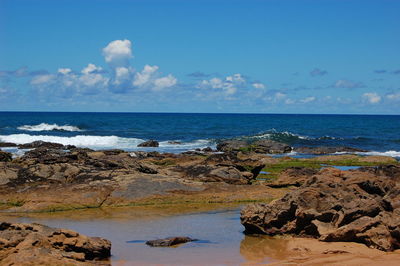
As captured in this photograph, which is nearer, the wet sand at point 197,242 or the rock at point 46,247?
the rock at point 46,247

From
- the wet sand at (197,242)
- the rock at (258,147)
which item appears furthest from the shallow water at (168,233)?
the rock at (258,147)

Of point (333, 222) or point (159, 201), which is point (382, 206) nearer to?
point (333, 222)

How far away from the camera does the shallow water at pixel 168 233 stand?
44.6ft

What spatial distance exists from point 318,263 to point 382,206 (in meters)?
3.92

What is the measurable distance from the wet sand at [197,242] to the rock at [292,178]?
17.2ft

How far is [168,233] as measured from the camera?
1650 centimetres

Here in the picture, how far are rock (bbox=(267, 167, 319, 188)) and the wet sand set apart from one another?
5.23 metres

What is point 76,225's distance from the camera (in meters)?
17.6

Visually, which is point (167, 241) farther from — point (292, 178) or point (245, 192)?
point (292, 178)

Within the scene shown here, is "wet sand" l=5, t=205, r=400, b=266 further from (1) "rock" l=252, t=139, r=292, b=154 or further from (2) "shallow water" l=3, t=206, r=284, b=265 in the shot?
(1) "rock" l=252, t=139, r=292, b=154

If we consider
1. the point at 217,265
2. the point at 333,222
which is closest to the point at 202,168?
the point at 333,222

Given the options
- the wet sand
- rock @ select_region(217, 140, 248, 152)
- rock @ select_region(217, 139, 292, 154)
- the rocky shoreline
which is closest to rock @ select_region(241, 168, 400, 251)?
the rocky shoreline

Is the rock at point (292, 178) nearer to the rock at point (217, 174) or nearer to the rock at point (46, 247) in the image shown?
the rock at point (217, 174)

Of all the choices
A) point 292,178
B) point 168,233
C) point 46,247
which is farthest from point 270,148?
point 46,247
